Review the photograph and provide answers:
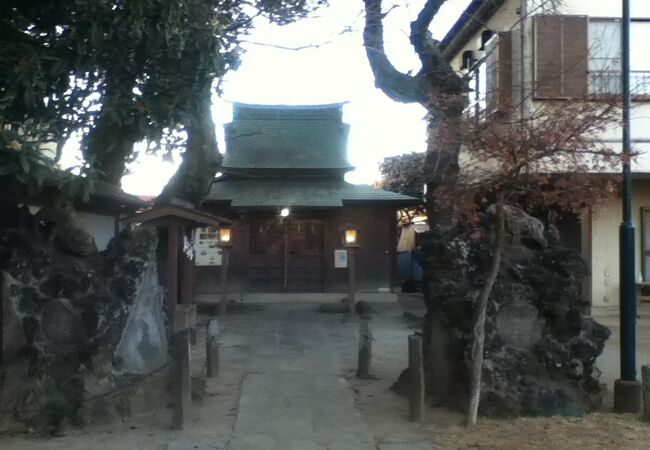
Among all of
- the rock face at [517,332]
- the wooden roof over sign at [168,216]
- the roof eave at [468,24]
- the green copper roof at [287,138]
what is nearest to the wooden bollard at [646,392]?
the rock face at [517,332]

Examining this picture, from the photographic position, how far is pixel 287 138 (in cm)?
2541

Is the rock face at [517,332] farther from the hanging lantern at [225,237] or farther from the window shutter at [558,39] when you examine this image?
the hanging lantern at [225,237]

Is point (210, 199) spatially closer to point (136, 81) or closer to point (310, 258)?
point (310, 258)

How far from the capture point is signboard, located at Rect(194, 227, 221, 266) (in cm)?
2380

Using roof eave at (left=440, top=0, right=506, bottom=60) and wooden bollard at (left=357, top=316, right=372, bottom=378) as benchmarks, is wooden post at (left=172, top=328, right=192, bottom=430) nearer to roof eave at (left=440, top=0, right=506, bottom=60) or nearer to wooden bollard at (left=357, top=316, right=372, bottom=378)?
wooden bollard at (left=357, top=316, right=372, bottom=378)

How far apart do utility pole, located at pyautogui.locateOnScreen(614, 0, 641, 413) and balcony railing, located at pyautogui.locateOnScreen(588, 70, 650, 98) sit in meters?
6.24

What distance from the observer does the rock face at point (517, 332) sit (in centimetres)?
846

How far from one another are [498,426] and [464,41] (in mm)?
15243

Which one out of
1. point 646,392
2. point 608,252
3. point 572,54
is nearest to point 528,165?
point 646,392

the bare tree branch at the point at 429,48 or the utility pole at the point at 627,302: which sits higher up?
the bare tree branch at the point at 429,48

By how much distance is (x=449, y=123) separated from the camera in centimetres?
803

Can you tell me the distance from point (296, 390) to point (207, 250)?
559 inches

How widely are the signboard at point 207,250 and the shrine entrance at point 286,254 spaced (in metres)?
1.21

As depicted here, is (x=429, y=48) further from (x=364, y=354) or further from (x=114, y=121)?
(x=114, y=121)
